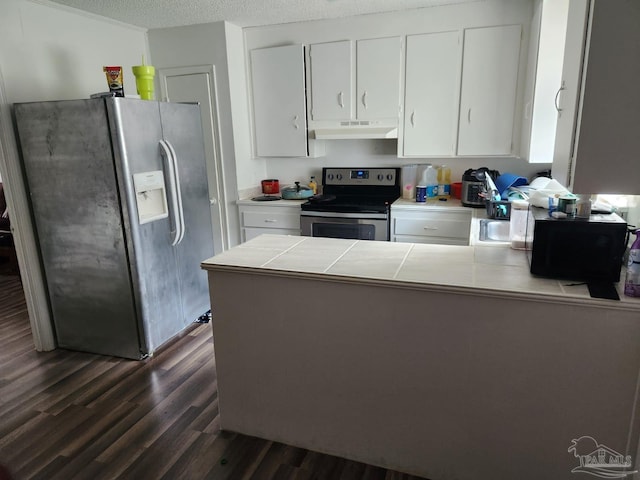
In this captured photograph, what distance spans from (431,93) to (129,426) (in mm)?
3045

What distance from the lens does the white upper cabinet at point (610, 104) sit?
132 centimetres

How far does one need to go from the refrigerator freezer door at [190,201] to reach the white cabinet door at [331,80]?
3.45ft

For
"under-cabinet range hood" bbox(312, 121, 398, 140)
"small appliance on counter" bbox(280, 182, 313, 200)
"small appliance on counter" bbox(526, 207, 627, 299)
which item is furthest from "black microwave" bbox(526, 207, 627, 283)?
"small appliance on counter" bbox(280, 182, 313, 200)

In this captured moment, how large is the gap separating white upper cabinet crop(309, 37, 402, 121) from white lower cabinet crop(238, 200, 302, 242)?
33.3 inches

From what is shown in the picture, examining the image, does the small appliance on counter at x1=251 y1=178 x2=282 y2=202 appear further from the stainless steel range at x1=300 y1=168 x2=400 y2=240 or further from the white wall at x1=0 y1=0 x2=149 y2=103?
the white wall at x1=0 y1=0 x2=149 y2=103

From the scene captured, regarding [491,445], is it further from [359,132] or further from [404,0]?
[404,0]

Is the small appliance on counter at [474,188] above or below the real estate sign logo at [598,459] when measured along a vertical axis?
above

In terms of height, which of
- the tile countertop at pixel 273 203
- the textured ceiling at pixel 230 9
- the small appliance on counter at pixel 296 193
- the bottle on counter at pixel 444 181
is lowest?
the tile countertop at pixel 273 203

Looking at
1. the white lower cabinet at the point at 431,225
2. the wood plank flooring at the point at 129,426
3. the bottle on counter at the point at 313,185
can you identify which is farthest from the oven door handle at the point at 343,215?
the wood plank flooring at the point at 129,426

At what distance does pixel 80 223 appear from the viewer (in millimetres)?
2695

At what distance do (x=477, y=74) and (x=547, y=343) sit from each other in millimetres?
2395

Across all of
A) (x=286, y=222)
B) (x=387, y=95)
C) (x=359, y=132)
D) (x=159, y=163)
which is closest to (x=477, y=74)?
(x=387, y=95)

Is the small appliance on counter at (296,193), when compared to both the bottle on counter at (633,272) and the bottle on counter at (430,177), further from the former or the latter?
the bottle on counter at (633,272)

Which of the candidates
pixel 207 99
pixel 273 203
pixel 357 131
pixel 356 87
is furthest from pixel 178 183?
pixel 356 87
